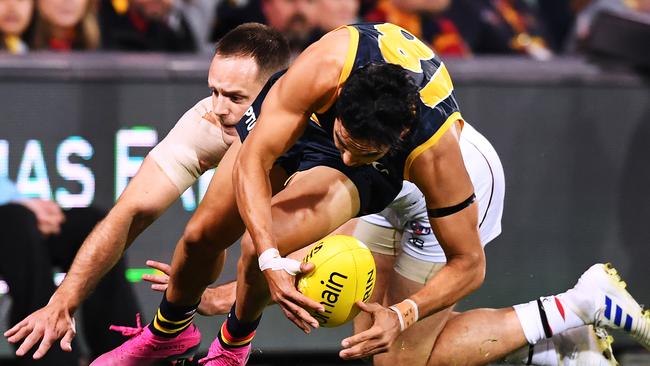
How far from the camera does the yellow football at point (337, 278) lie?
5113 mm

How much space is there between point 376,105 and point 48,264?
2854mm

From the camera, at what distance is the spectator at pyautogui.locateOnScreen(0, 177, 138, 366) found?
7105mm

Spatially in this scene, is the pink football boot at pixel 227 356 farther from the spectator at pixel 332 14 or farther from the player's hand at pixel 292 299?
the spectator at pixel 332 14

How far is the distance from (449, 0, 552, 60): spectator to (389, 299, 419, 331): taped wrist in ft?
14.4

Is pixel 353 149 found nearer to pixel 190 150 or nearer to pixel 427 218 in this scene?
pixel 427 218

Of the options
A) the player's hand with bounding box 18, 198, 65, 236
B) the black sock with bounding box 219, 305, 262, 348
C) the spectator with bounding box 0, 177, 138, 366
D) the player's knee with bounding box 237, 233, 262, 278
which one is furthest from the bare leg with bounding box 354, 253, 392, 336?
the player's hand with bounding box 18, 198, 65, 236

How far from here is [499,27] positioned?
992 centimetres

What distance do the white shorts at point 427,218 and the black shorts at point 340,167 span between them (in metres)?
0.57

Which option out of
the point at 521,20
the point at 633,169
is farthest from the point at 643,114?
the point at 521,20

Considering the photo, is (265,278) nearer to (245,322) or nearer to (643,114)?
(245,322)

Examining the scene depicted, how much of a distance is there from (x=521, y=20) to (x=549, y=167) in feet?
9.50

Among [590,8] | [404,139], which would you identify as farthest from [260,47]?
[590,8]

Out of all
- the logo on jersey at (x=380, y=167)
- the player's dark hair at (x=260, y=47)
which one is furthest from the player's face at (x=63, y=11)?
the logo on jersey at (x=380, y=167)

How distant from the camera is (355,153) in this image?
201 inches
